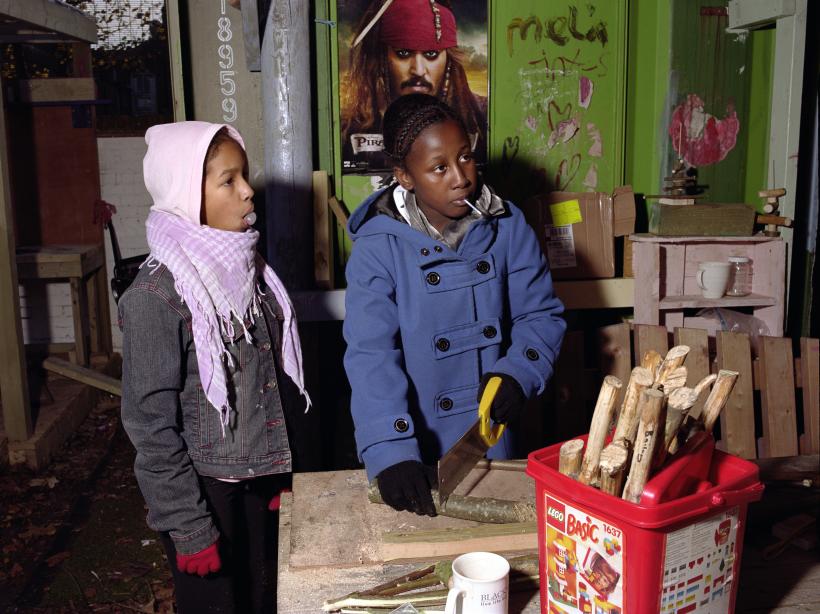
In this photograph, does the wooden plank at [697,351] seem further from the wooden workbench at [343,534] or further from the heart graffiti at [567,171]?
the wooden workbench at [343,534]

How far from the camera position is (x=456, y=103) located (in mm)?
4691

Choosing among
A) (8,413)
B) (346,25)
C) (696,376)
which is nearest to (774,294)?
(696,376)

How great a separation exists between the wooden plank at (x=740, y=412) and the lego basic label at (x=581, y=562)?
316 cm

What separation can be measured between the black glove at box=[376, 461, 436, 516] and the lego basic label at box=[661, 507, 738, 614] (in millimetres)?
710

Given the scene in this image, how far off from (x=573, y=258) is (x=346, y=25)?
1923 millimetres

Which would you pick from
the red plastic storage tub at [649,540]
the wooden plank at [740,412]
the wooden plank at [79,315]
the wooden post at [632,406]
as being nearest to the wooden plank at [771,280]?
the wooden plank at [740,412]

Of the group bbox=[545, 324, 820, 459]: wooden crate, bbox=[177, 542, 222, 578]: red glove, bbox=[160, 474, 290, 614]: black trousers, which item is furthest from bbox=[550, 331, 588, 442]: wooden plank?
bbox=[177, 542, 222, 578]: red glove

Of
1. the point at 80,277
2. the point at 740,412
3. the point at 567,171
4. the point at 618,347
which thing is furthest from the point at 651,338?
the point at 80,277

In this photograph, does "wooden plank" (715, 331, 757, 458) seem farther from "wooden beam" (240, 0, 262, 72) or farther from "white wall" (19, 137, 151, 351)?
"white wall" (19, 137, 151, 351)

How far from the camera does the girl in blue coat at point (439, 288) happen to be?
2404 mm

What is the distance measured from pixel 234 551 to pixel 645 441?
1.59 meters

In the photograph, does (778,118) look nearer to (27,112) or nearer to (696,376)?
(696,376)

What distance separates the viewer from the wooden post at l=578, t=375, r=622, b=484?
1458mm

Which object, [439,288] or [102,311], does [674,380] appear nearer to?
[439,288]
